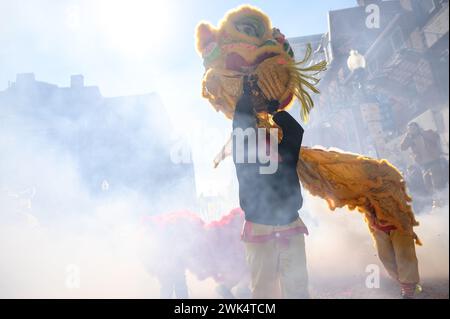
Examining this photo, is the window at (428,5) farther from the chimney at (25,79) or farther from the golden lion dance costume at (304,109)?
the chimney at (25,79)

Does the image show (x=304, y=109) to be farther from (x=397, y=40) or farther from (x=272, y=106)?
(x=397, y=40)

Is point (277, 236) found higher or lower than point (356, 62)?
lower

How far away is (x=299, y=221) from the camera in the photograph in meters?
2.51

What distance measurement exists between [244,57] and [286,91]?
48cm

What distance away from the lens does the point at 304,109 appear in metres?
3.08

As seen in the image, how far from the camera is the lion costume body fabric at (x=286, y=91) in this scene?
2775mm

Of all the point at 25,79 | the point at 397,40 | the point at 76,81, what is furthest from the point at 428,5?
the point at 25,79

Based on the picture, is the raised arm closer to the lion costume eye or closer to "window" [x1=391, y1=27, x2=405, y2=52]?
the lion costume eye

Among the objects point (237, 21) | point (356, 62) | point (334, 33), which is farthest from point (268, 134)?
point (334, 33)

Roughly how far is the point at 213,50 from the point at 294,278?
1913 mm

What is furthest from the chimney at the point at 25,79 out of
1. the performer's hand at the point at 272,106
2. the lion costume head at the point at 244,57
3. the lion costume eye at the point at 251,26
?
the performer's hand at the point at 272,106

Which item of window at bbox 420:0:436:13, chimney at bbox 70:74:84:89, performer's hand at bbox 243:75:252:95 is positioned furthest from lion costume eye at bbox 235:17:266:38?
chimney at bbox 70:74:84:89

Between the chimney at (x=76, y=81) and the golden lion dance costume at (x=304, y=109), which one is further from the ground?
A: the chimney at (x=76, y=81)
